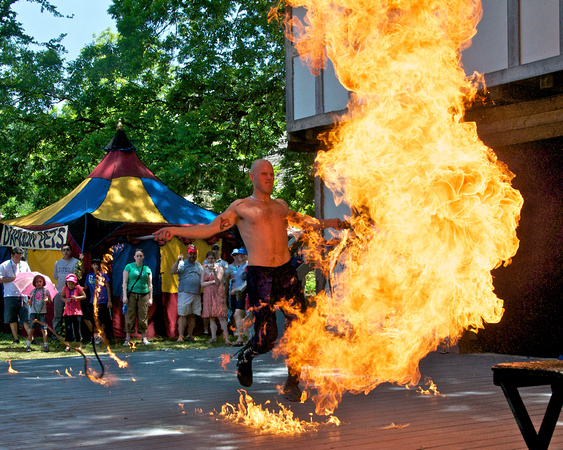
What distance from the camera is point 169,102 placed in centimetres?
2194

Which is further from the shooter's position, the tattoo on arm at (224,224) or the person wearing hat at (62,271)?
the person wearing hat at (62,271)

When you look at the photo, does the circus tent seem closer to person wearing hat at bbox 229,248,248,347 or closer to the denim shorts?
the denim shorts

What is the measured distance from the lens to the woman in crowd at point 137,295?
12.1 m

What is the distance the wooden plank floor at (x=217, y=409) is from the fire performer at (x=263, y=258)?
0.54 metres

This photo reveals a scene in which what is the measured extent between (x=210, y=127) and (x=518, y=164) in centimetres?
1293

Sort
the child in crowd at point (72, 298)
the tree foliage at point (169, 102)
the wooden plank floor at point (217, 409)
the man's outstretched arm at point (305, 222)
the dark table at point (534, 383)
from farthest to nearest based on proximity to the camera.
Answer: the tree foliage at point (169, 102) → the child in crowd at point (72, 298) → the man's outstretched arm at point (305, 222) → the wooden plank floor at point (217, 409) → the dark table at point (534, 383)

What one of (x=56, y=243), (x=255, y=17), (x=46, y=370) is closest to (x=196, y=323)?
(x=56, y=243)

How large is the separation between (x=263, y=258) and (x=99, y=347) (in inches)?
292

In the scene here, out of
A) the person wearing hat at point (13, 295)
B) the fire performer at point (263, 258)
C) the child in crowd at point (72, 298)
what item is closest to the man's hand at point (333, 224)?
the fire performer at point (263, 258)

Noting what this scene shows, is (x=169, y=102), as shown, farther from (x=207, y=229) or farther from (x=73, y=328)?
(x=207, y=229)

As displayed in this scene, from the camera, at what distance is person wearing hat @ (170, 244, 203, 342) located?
1270 centimetres

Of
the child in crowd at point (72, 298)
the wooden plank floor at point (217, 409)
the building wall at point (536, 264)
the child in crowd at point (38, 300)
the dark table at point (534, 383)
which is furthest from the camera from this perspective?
the child in crowd at point (38, 300)

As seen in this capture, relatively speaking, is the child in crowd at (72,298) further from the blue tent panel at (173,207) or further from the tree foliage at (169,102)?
the tree foliage at (169,102)

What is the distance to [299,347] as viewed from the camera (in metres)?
5.70
